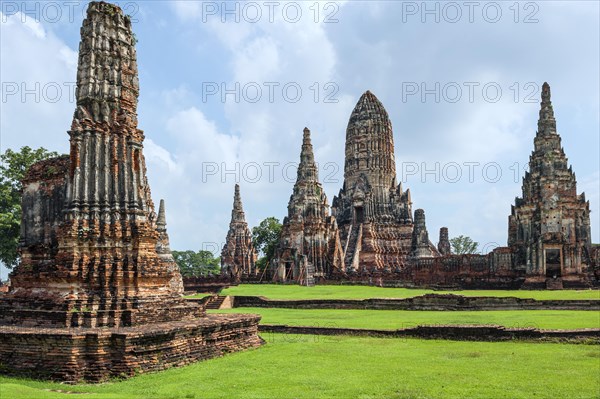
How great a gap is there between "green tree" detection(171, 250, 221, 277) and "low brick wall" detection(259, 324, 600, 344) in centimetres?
7608

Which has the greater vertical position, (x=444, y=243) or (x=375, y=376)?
(x=444, y=243)

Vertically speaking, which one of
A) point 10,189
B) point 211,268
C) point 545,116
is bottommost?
point 211,268

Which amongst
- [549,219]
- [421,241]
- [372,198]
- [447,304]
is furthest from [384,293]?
[372,198]

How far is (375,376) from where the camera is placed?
1095 centimetres

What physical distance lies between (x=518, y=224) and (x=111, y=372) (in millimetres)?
43507

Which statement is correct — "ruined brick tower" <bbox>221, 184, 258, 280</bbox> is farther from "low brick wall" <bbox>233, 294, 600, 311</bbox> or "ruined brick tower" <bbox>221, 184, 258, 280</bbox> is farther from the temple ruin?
"low brick wall" <bbox>233, 294, 600, 311</bbox>

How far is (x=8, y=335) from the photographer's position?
11.9m

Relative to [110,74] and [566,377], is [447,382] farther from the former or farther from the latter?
[110,74]

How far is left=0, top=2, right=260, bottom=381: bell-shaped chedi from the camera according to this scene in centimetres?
1164

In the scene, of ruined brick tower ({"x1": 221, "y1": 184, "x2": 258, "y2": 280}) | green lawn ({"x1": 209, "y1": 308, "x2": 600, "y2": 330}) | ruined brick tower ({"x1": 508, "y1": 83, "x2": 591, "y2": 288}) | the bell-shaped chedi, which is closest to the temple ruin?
ruined brick tower ({"x1": 508, "y1": 83, "x2": 591, "y2": 288})

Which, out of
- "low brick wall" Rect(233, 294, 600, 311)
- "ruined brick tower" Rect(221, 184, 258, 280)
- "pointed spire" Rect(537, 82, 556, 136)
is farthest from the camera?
"ruined brick tower" Rect(221, 184, 258, 280)

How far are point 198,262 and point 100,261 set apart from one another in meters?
86.0

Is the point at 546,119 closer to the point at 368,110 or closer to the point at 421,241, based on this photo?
the point at 421,241

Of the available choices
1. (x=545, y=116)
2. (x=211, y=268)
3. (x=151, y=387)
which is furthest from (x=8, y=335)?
(x=211, y=268)
